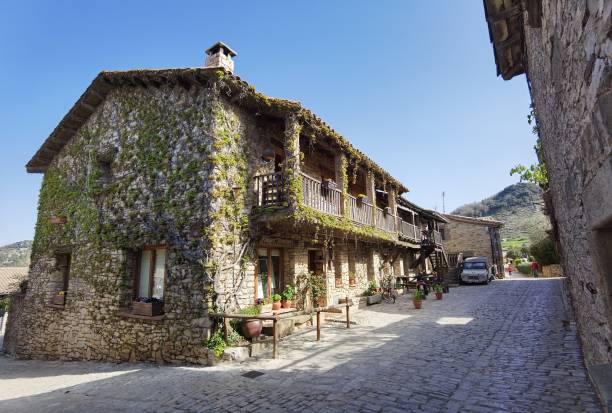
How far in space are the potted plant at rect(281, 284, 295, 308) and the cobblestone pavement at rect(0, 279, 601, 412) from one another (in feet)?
3.76

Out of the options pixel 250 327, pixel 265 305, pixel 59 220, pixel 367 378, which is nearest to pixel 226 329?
pixel 250 327

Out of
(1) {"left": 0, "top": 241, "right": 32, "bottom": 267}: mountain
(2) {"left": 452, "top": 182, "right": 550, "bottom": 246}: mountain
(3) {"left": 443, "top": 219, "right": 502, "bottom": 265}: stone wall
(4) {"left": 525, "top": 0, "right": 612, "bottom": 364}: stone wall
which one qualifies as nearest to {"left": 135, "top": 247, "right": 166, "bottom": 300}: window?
(4) {"left": 525, "top": 0, "right": 612, "bottom": 364}: stone wall

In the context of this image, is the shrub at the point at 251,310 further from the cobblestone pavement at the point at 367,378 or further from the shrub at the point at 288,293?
the shrub at the point at 288,293

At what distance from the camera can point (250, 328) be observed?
7438mm

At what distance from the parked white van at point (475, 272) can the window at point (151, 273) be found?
2093 centimetres

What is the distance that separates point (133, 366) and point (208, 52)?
8.71 metres

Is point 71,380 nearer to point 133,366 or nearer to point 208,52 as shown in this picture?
point 133,366

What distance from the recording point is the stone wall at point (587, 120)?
184 centimetres

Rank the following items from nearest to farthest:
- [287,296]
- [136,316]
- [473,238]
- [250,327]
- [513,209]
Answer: [250,327]
[136,316]
[287,296]
[473,238]
[513,209]

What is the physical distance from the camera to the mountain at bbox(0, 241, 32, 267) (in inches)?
2420

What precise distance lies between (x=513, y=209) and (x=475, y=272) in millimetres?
51943

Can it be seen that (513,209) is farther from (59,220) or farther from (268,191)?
(59,220)

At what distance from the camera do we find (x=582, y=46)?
2.11m

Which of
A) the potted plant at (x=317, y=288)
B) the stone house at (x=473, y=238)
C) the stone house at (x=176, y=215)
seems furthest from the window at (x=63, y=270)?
the stone house at (x=473, y=238)
